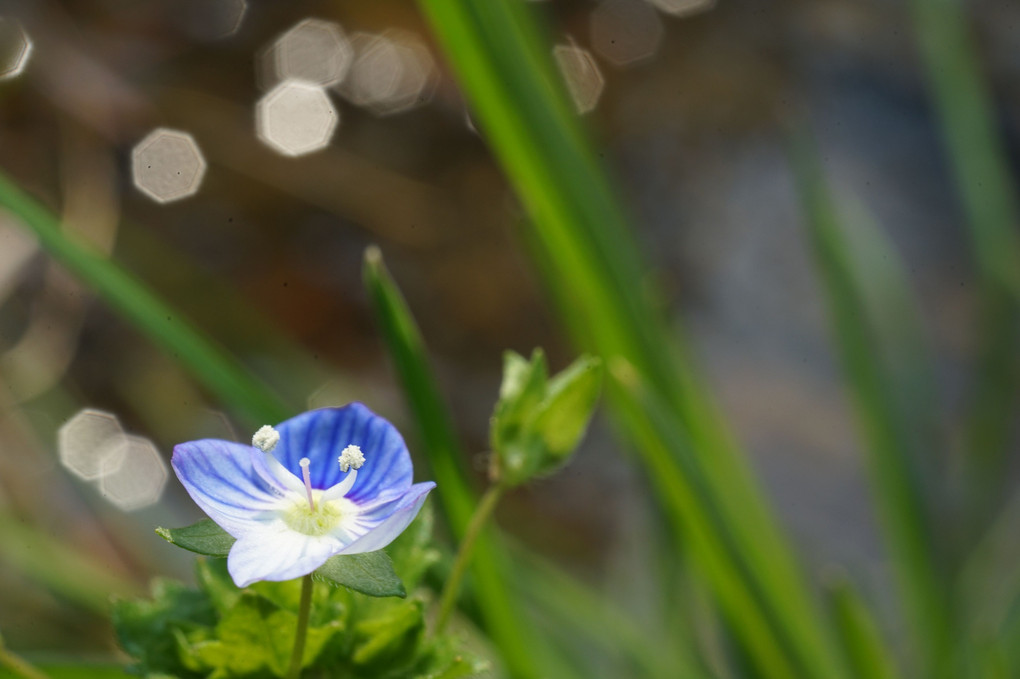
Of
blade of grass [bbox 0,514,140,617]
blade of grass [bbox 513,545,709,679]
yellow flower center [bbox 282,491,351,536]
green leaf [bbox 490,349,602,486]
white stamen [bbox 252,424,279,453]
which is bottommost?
blade of grass [bbox 513,545,709,679]

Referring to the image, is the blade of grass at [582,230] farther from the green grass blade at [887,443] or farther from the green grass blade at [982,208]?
the green grass blade at [982,208]

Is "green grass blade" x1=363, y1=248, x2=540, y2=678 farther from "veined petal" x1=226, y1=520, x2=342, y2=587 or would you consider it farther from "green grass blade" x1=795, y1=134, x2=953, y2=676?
"green grass blade" x1=795, y1=134, x2=953, y2=676

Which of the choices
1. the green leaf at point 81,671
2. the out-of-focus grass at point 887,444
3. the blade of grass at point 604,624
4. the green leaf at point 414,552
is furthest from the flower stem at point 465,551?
the out-of-focus grass at point 887,444

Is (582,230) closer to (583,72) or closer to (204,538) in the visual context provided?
(204,538)

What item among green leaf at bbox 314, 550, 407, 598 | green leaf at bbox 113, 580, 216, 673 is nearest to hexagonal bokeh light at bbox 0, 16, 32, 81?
green leaf at bbox 113, 580, 216, 673

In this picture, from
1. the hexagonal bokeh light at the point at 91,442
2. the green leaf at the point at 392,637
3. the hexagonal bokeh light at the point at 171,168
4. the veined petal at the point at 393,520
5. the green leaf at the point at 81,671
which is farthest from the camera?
the hexagonal bokeh light at the point at 171,168

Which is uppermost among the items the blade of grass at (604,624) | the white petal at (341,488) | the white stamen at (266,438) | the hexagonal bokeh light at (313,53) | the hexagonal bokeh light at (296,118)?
the hexagonal bokeh light at (313,53)
